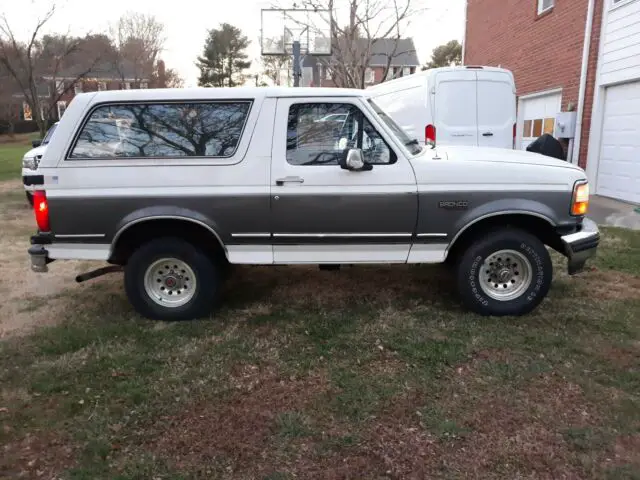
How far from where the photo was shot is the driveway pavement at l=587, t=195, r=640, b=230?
344 inches

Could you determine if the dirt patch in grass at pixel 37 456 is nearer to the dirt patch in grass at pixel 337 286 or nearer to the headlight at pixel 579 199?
the dirt patch in grass at pixel 337 286

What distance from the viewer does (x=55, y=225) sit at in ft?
14.9

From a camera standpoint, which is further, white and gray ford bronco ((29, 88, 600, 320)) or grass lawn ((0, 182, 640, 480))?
white and gray ford bronco ((29, 88, 600, 320))

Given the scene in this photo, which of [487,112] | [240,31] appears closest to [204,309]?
[487,112]

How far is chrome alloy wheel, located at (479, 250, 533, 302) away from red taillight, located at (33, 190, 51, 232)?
3701mm

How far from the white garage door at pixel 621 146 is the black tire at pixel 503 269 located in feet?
21.9

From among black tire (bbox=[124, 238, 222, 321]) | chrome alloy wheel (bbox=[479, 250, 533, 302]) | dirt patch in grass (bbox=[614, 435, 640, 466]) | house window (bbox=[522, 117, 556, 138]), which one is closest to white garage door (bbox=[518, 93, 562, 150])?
house window (bbox=[522, 117, 556, 138])

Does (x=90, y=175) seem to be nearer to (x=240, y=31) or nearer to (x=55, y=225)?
(x=55, y=225)

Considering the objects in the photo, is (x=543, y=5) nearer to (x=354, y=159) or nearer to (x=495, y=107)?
(x=495, y=107)

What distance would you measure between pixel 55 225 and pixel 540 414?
393 centimetres

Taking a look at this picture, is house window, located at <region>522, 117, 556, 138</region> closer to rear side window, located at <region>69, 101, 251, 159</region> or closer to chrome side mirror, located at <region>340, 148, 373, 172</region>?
chrome side mirror, located at <region>340, 148, 373, 172</region>

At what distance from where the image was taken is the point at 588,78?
11094mm

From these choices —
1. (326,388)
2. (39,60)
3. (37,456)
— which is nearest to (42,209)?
(37,456)

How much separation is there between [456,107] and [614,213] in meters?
3.38
